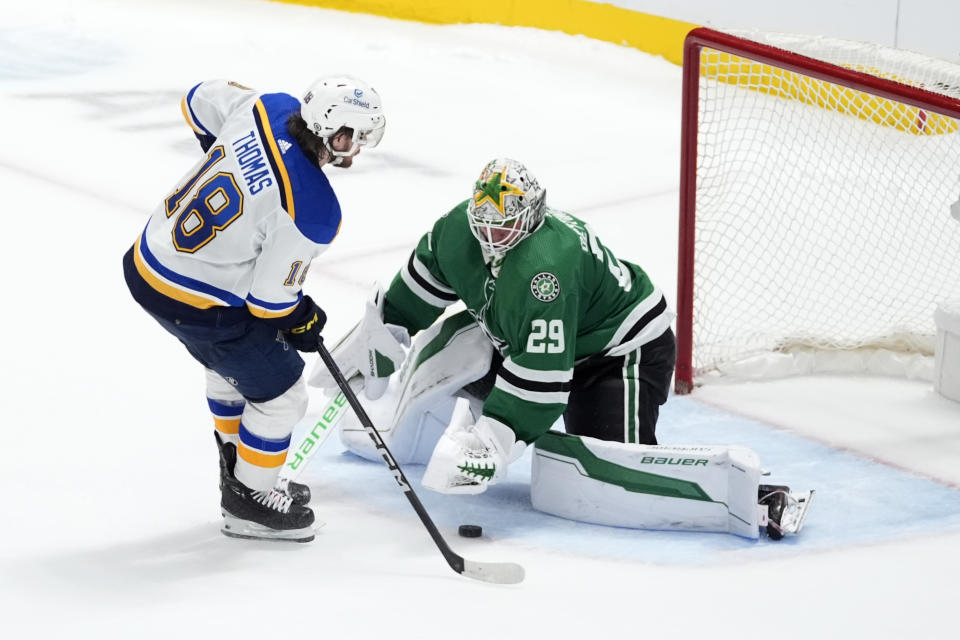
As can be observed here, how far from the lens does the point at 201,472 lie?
3236 mm

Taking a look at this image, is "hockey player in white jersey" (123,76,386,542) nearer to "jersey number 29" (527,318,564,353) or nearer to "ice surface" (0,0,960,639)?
"ice surface" (0,0,960,639)

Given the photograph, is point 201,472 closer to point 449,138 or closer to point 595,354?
point 595,354

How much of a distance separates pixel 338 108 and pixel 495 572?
0.92 meters

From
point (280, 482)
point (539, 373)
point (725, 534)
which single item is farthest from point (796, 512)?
point (280, 482)

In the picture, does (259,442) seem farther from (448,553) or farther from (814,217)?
(814,217)

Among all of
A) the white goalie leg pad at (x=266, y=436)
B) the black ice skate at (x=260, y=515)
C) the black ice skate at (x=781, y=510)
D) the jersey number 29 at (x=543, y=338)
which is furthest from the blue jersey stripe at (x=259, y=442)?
the black ice skate at (x=781, y=510)

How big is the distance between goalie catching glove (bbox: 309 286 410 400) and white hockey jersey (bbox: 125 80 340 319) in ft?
1.71

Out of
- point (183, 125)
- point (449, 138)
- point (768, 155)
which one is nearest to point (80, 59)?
point (183, 125)

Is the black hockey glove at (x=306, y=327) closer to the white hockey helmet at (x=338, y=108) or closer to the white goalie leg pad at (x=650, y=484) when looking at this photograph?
the white hockey helmet at (x=338, y=108)

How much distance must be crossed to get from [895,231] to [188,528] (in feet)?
9.83

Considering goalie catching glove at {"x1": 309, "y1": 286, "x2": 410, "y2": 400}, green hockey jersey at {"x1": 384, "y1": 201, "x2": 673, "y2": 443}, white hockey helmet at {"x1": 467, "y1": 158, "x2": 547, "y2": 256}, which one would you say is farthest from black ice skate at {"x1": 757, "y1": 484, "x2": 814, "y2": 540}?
goalie catching glove at {"x1": 309, "y1": 286, "x2": 410, "y2": 400}

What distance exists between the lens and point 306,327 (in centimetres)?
276

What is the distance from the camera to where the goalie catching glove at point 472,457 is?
9.44 feet

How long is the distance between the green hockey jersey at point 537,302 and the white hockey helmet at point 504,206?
1.6 inches
